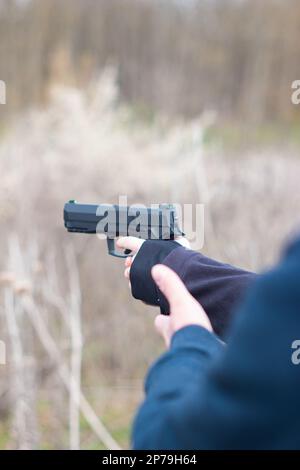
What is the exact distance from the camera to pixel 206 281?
163cm

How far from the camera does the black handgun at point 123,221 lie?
74.9 inches

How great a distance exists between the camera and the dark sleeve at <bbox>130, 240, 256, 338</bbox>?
1.62 meters

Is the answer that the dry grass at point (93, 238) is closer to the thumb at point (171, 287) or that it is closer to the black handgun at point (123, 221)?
the black handgun at point (123, 221)

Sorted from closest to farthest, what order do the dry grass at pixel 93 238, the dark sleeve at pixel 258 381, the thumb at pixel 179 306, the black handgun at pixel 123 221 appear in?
the dark sleeve at pixel 258 381
the thumb at pixel 179 306
the black handgun at pixel 123 221
the dry grass at pixel 93 238

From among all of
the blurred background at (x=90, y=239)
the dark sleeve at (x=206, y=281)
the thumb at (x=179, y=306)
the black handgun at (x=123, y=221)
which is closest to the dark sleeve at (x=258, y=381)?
the thumb at (x=179, y=306)

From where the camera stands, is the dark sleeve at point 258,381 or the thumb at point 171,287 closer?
the dark sleeve at point 258,381

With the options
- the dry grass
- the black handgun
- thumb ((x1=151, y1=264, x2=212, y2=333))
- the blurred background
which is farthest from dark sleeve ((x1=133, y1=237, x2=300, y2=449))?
the dry grass

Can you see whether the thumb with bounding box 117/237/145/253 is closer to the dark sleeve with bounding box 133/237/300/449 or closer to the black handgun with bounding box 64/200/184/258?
the black handgun with bounding box 64/200/184/258

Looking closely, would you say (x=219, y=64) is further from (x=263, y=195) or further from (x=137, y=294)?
(x=137, y=294)

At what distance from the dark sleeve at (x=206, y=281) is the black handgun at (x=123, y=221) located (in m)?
0.17

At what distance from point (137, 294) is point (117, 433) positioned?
3.37 m

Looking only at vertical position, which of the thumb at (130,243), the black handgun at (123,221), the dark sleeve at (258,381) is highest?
the black handgun at (123,221)

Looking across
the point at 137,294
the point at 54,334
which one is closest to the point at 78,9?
the point at 54,334

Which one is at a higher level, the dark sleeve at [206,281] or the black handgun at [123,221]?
the black handgun at [123,221]
